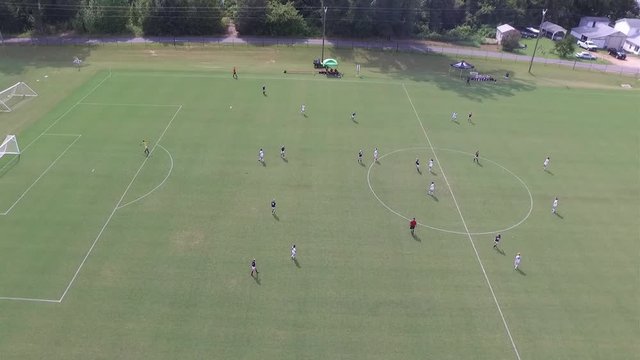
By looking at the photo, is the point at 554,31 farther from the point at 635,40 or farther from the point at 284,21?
A: the point at 284,21

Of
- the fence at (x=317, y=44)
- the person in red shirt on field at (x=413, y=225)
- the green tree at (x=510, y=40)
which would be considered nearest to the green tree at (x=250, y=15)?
the fence at (x=317, y=44)

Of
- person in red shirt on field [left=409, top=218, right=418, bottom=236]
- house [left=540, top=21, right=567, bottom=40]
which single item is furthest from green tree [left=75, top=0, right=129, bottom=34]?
house [left=540, top=21, right=567, bottom=40]

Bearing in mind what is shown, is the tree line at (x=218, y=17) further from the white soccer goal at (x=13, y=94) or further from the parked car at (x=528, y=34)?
the white soccer goal at (x=13, y=94)

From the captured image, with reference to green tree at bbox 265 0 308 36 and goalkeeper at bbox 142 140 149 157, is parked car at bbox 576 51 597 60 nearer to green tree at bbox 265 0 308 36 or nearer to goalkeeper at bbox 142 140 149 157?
green tree at bbox 265 0 308 36

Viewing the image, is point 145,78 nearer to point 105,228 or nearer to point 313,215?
point 105,228

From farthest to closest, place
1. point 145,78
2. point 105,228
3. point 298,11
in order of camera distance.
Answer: point 298,11 < point 145,78 < point 105,228

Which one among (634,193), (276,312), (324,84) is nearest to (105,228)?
(276,312)
